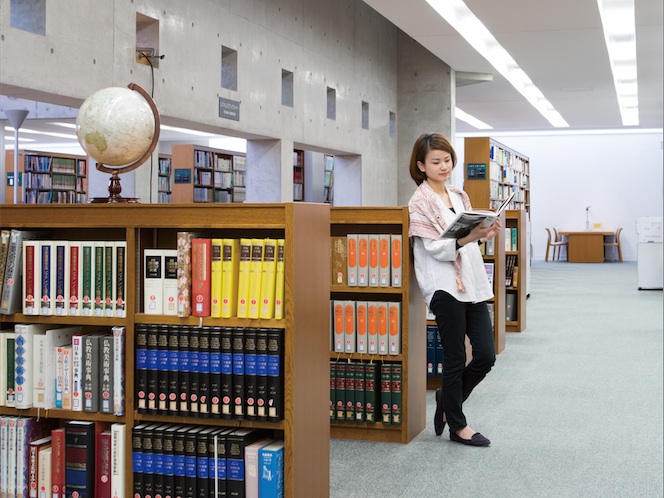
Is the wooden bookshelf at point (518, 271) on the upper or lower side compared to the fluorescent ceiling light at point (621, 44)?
lower

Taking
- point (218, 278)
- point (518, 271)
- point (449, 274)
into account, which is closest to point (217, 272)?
point (218, 278)

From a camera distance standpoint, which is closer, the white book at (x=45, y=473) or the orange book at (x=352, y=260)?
the white book at (x=45, y=473)

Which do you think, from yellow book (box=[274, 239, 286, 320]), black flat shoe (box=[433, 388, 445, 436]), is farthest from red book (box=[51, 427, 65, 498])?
black flat shoe (box=[433, 388, 445, 436])

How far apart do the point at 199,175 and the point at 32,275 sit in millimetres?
11226

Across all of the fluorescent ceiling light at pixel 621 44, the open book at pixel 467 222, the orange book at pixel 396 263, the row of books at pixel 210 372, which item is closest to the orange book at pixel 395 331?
the orange book at pixel 396 263

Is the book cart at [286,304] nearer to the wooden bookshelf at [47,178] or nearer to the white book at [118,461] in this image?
the white book at [118,461]

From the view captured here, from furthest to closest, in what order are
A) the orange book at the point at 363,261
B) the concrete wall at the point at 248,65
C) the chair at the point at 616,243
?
the chair at the point at 616,243
the concrete wall at the point at 248,65
the orange book at the point at 363,261

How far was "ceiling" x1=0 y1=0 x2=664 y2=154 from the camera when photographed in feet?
30.6

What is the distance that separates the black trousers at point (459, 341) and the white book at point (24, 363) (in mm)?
2010

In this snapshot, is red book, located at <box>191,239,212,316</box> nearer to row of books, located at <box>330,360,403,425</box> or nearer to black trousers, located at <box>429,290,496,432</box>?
black trousers, located at <box>429,290,496,432</box>

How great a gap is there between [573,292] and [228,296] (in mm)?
11733

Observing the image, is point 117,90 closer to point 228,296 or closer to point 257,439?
point 228,296

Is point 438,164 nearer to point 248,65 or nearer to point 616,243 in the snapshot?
point 248,65

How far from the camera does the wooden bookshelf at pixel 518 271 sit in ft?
29.3
